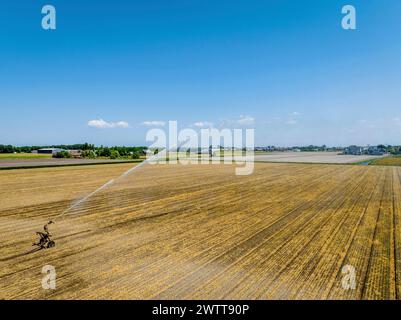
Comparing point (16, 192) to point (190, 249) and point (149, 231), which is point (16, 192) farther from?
point (190, 249)

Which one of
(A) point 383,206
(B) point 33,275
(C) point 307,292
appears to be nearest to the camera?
(C) point 307,292

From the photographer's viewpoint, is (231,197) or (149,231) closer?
(149,231)

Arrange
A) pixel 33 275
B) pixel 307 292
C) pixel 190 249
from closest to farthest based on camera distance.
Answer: pixel 307 292, pixel 33 275, pixel 190 249
